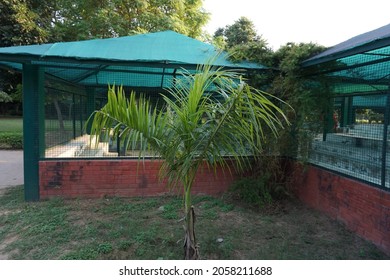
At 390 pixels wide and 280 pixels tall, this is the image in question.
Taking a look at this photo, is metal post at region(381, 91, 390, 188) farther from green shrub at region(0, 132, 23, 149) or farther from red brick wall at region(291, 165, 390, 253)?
green shrub at region(0, 132, 23, 149)

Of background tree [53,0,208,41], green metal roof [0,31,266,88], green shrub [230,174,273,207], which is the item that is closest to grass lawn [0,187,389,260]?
green shrub [230,174,273,207]

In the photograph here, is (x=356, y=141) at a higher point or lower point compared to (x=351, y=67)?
lower

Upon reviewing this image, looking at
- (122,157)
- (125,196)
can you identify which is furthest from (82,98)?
(125,196)

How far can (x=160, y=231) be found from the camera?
12.5 feet

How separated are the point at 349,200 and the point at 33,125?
533cm

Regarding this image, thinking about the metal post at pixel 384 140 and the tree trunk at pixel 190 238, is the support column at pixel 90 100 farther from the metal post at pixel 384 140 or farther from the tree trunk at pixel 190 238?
the metal post at pixel 384 140

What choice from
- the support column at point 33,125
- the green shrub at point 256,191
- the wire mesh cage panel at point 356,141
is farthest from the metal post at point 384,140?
the support column at point 33,125

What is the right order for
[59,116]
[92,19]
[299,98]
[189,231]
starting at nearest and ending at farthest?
[189,231] < [299,98] < [59,116] < [92,19]

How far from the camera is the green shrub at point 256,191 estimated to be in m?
4.75

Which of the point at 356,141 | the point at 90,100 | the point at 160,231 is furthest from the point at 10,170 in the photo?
the point at 356,141

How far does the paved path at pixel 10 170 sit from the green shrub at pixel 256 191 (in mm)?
5234

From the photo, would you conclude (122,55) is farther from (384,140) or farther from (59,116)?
(384,140)

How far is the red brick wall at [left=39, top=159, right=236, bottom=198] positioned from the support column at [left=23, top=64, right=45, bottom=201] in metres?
0.14

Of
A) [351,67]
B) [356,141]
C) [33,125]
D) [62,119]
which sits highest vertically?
[351,67]
